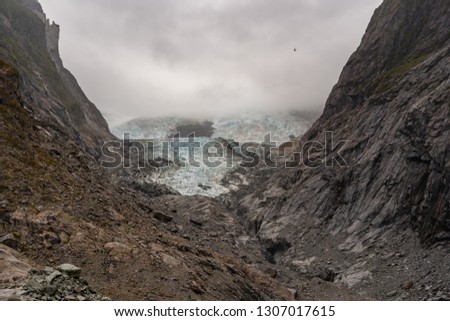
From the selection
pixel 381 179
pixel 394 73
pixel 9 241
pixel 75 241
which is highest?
pixel 394 73

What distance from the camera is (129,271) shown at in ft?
65.4

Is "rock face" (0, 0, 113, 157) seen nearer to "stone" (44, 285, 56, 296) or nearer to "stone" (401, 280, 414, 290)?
"stone" (401, 280, 414, 290)

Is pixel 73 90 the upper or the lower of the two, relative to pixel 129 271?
upper

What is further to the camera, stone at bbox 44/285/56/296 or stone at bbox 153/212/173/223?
stone at bbox 153/212/173/223

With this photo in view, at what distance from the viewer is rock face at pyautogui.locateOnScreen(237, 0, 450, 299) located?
1540 inches

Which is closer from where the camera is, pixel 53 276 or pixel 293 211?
pixel 53 276

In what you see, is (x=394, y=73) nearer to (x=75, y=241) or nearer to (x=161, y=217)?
(x=161, y=217)

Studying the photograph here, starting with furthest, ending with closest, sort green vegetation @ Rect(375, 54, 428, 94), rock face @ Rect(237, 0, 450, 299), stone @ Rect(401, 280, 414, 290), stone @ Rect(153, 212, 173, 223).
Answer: green vegetation @ Rect(375, 54, 428, 94) → stone @ Rect(153, 212, 173, 223) → rock face @ Rect(237, 0, 450, 299) → stone @ Rect(401, 280, 414, 290)

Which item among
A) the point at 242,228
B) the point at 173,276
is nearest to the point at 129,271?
the point at 173,276

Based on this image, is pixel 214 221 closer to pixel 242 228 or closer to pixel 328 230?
pixel 242 228

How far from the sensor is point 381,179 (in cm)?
4925

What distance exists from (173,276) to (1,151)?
46.2 feet

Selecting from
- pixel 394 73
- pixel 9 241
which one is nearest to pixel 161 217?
pixel 9 241

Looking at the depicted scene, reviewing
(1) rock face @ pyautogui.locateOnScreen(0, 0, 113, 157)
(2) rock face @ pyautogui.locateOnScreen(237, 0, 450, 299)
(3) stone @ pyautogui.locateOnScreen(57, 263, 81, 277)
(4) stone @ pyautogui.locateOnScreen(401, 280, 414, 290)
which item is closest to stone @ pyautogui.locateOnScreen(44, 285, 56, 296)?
(3) stone @ pyautogui.locateOnScreen(57, 263, 81, 277)
